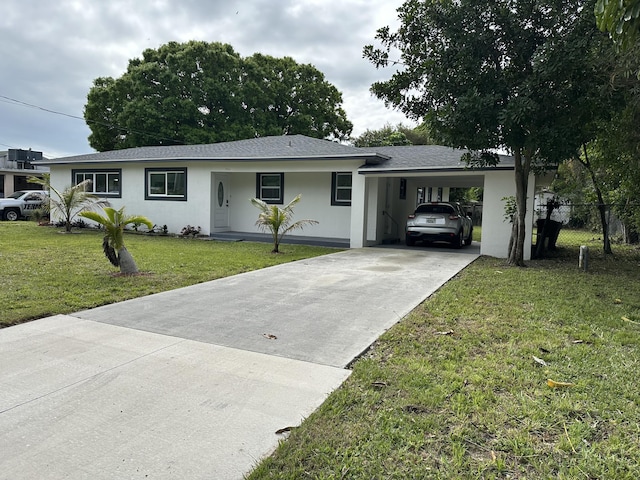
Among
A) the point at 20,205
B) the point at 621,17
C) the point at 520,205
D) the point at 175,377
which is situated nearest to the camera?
the point at 621,17

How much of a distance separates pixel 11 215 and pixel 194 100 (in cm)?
1462

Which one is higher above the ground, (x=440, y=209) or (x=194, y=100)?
(x=194, y=100)

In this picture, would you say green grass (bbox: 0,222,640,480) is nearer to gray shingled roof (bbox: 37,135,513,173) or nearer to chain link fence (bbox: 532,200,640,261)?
chain link fence (bbox: 532,200,640,261)

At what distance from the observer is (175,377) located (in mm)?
3527

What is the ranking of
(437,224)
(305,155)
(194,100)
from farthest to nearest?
(194,100) < (305,155) < (437,224)

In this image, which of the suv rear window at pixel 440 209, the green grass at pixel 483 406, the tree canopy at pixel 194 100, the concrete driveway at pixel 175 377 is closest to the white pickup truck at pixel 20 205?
the tree canopy at pixel 194 100

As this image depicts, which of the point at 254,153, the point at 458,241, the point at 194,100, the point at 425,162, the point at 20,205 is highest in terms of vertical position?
the point at 194,100

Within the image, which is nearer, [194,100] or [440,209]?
[440,209]

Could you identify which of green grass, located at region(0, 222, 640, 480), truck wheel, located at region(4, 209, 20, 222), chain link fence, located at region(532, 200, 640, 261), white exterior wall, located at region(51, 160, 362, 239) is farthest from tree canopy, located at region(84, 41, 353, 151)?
green grass, located at region(0, 222, 640, 480)

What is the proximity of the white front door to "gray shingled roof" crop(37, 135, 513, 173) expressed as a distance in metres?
1.08

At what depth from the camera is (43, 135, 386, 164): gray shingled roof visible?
13.6m

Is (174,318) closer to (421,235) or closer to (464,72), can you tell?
(464,72)

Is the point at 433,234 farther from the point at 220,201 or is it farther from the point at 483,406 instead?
the point at 483,406

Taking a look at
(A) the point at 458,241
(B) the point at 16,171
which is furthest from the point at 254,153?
(B) the point at 16,171
